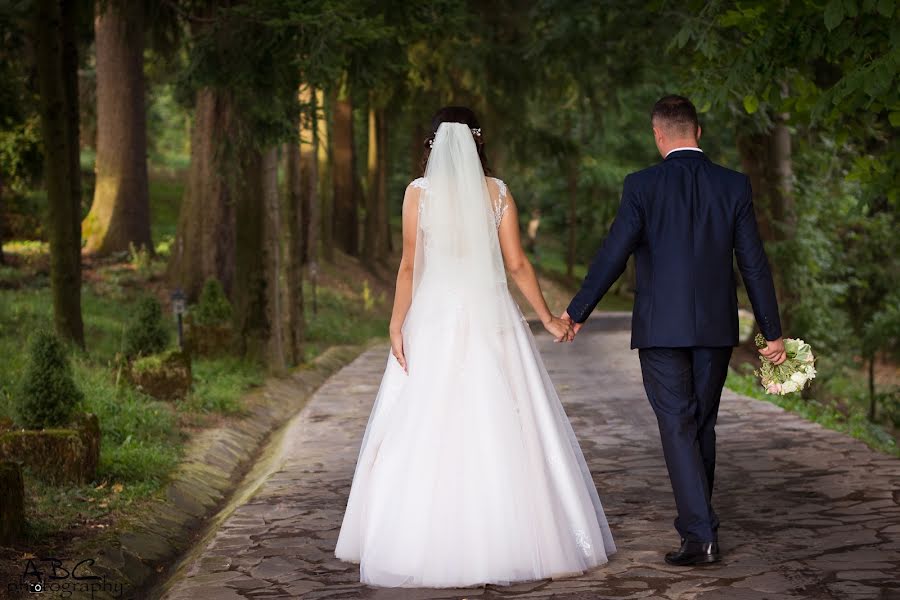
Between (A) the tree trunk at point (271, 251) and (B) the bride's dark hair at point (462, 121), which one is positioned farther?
(A) the tree trunk at point (271, 251)

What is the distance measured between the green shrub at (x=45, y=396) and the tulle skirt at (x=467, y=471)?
3.21 meters

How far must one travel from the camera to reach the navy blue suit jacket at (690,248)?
6.62 m

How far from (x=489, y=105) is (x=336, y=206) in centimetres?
732

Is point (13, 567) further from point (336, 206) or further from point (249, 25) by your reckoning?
point (336, 206)

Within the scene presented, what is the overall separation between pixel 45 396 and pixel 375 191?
29.3m

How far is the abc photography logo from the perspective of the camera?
643cm

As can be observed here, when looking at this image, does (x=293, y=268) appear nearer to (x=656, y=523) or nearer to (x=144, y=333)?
(x=144, y=333)

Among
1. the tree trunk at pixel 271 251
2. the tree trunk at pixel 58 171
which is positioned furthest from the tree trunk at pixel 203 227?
the tree trunk at pixel 58 171

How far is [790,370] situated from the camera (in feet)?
22.7

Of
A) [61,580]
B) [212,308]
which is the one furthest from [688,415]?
[212,308]

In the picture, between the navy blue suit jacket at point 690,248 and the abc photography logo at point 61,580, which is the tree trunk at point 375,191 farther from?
the navy blue suit jacket at point 690,248

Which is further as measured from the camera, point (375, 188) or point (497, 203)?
point (375, 188)

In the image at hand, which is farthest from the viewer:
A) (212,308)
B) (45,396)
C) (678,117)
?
(212,308)

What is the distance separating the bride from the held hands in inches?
43.7
